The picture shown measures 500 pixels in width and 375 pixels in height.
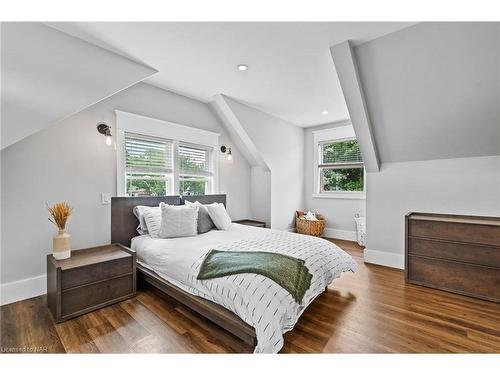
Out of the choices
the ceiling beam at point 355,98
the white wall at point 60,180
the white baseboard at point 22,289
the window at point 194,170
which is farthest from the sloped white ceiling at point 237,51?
the white baseboard at point 22,289

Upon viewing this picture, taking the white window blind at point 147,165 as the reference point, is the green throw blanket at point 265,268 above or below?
below

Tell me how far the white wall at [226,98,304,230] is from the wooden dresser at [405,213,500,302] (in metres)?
2.33

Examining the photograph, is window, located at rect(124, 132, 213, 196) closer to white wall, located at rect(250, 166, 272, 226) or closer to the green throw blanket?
white wall, located at rect(250, 166, 272, 226)

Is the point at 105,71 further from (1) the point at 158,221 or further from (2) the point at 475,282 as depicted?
(2) the point at 475,282

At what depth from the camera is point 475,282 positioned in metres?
2.38

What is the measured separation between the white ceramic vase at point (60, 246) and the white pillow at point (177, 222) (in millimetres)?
859

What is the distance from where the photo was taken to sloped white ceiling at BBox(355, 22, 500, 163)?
1997mm

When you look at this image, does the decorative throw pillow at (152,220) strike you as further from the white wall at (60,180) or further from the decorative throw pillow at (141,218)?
the white wall at (60,180)

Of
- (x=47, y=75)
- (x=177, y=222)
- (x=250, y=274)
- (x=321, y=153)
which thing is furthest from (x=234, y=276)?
(x=321, y=153)

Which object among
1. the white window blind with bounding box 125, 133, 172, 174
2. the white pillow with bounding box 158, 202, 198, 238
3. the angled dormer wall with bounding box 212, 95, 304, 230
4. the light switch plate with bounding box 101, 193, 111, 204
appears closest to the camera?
the white pillow with bounding box 158, 202, 198, 238

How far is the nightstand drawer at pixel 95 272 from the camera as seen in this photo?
1.98 metres

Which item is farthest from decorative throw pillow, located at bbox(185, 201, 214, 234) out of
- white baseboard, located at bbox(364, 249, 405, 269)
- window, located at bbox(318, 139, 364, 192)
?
window, located at bbox(318, 139, 364, 192)
